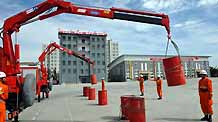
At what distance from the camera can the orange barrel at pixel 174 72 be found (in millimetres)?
10633

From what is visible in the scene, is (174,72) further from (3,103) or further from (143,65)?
(143,65)

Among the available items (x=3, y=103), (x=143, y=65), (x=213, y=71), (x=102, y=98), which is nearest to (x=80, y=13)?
(x=3, y=103)

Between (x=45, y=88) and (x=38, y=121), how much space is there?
481 inches

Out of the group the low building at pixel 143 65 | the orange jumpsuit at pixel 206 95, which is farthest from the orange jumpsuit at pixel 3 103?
the low building at pixel 143 65

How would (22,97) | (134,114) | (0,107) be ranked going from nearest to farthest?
(0,107)
(134,114)
(22,97)

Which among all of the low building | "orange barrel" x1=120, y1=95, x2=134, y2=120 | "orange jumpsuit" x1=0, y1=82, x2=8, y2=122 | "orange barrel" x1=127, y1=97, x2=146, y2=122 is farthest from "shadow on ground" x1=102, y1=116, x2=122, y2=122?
the low building

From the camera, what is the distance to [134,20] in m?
11.8

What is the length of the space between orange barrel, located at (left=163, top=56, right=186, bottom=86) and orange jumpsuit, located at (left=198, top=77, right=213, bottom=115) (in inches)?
42.9

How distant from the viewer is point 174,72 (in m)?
10.7

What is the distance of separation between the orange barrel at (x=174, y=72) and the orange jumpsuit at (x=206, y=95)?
109cm

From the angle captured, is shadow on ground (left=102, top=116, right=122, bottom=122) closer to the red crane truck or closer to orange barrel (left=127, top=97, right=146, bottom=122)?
orange barrel (left=127, top=97, right=146, bottom=122)

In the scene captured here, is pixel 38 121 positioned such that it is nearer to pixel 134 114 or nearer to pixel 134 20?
pixel 134 114

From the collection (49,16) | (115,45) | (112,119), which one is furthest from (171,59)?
(115,45)

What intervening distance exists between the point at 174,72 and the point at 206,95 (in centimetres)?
156
